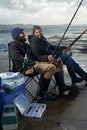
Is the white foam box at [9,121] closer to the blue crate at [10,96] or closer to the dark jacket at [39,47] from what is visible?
the blue crate at [10,96]

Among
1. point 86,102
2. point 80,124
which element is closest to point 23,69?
point 86,102

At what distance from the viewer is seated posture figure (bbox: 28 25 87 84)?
7195 millimetres

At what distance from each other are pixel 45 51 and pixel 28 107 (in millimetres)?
1694

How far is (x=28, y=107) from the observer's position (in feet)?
20.1

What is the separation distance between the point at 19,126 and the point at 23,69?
4.95ft

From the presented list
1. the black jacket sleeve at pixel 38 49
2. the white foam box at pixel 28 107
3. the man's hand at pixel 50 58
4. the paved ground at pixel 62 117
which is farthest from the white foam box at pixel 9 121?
the black jacket sleeve at pixel 38 49

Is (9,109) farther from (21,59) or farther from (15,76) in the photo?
(21,59)

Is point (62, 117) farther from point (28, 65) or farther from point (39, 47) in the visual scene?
point (39, 47)

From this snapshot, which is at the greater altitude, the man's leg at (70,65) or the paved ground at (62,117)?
the man's leg at (70,65)

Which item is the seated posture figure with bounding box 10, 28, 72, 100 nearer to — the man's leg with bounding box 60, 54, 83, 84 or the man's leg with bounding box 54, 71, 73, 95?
the man's leg with bounding box 54, 71, 73, 95

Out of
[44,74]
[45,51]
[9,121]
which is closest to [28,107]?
[44,74]

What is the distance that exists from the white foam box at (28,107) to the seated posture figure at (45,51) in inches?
46.9

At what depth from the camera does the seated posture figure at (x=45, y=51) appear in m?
7.20

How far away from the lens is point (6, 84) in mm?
5586
